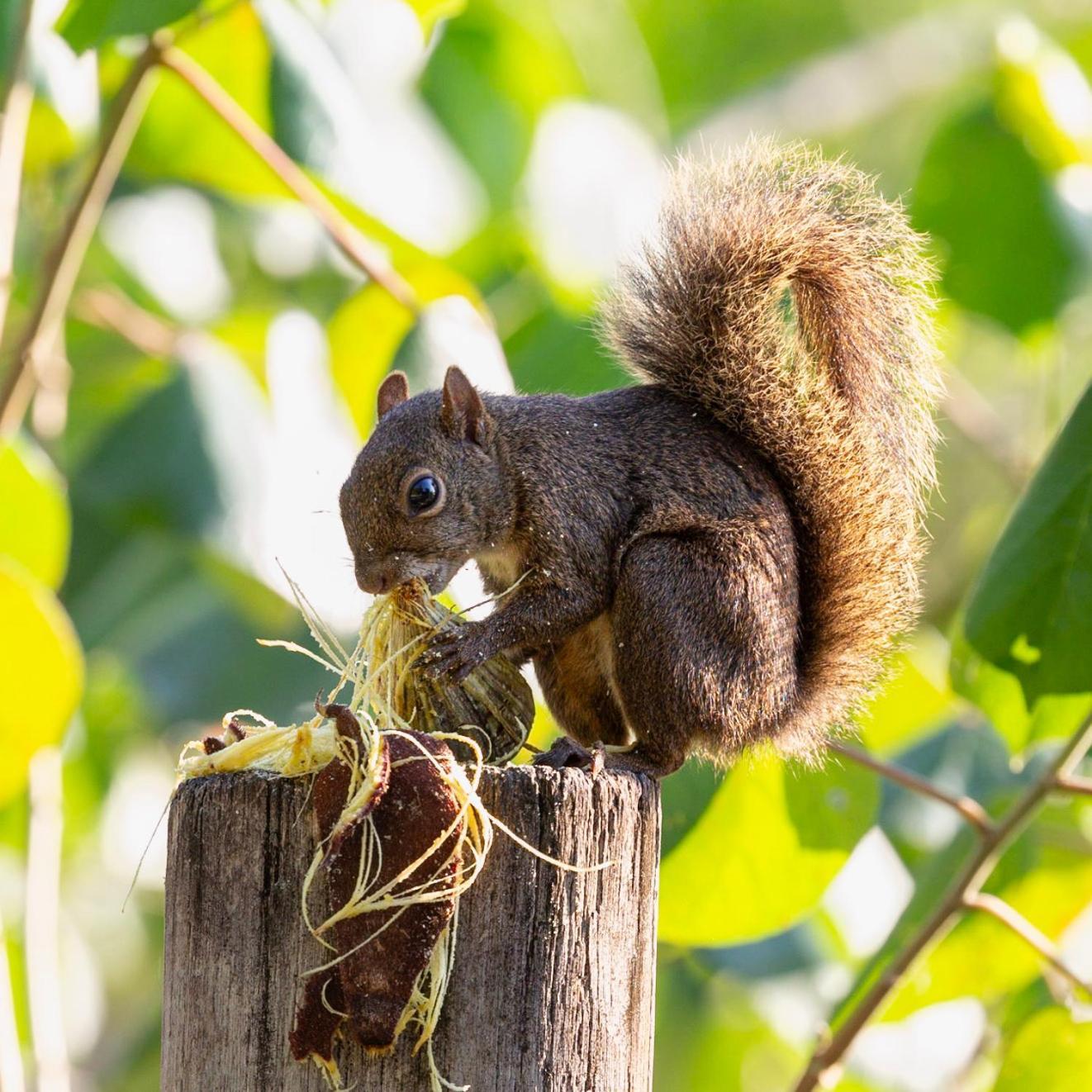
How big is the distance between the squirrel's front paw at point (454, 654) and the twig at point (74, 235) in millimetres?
867

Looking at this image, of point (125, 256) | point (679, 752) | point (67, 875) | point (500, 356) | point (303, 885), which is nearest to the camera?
point (303, 885)

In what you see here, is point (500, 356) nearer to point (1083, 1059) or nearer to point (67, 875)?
point (1083, 1059)

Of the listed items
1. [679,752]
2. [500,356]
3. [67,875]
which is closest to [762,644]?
[679,752]

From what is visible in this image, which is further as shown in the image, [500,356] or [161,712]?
[161,712]

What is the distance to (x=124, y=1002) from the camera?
6930 millimetres

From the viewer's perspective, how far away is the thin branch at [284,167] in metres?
2.28

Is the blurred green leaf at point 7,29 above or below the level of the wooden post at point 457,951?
above

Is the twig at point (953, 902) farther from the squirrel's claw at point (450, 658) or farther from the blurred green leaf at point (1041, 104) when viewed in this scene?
the blurred green leaf at point (1041, 104)

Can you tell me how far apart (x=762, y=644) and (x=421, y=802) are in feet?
2.48

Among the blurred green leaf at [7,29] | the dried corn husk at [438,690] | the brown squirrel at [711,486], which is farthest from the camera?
the blurred green leaf at [7,29]

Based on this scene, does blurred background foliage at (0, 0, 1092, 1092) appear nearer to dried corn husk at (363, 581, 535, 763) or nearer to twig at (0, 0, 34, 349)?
twig at (0, 0, 34, 349)

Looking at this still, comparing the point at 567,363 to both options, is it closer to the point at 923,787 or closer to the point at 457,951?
the point at 923,787

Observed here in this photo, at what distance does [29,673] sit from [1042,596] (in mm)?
1359

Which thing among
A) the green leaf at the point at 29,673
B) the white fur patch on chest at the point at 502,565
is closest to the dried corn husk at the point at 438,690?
the white fur patch on chest at the point at 502,565
